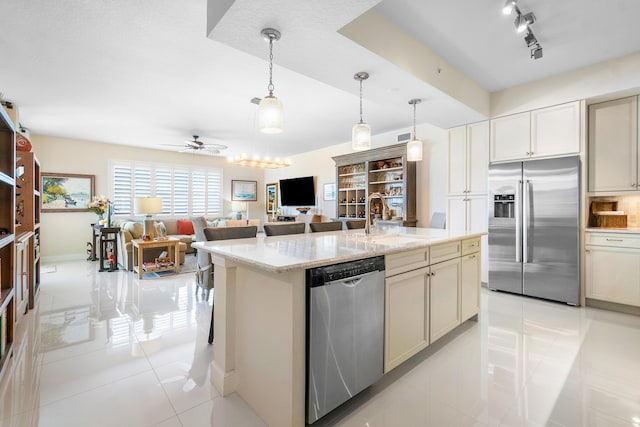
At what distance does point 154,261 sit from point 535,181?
611 centimetres

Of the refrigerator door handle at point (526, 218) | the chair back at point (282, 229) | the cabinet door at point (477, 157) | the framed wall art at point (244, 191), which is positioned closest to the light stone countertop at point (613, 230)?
the refrigerator door handle at point (526, 218)

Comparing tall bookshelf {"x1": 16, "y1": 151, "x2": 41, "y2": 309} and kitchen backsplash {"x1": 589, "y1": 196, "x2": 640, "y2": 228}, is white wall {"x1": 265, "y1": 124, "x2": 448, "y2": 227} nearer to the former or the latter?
kitchen backsplash {"x1": 589, "y1": 196, "x2": 640, "y2": 228}

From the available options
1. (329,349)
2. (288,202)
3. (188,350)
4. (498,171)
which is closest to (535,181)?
(498,171)

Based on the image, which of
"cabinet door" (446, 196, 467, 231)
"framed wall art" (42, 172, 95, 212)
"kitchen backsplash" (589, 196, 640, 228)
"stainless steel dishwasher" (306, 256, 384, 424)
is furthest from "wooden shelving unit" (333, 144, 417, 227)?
"framed wall art" (42, 172, 95, 212)

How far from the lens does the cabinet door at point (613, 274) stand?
313 centimetres

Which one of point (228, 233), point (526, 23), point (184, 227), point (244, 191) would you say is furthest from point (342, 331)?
point (244, 191)

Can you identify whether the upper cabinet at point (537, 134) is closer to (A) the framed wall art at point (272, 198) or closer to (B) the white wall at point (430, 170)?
(B) the white wall at point (430, 170)

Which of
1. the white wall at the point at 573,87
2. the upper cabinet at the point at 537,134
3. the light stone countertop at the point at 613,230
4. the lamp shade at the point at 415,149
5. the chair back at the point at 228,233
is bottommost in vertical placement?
the light stone countertop at the point at 613,230

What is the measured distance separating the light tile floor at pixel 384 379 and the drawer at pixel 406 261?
74 cm

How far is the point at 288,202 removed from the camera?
8102 millimetres

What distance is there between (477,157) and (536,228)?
3.99ft

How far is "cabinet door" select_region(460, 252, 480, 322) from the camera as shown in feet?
8.67

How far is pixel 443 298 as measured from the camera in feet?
7.77

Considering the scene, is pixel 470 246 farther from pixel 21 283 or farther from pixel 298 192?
pixel 298 192
